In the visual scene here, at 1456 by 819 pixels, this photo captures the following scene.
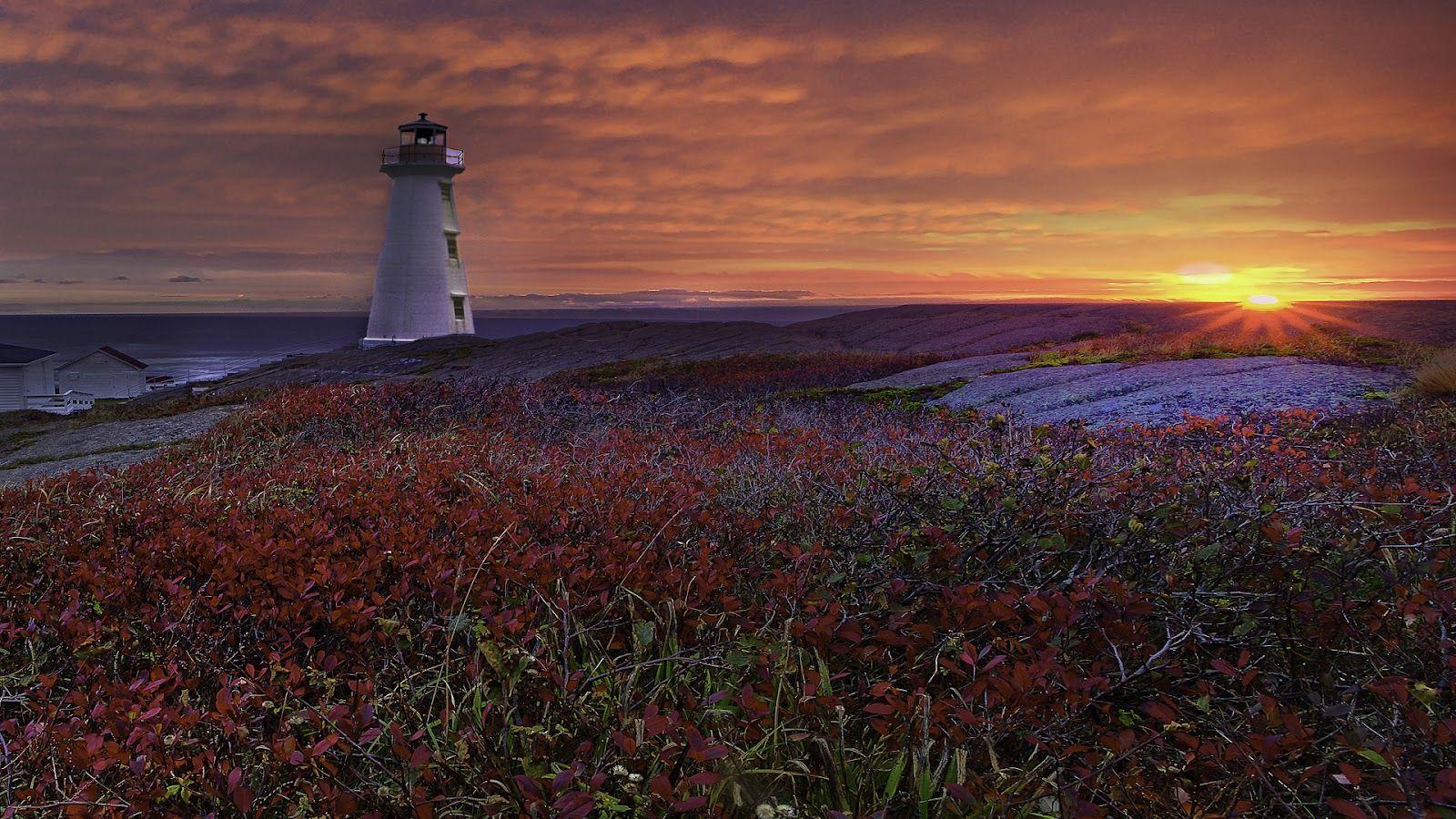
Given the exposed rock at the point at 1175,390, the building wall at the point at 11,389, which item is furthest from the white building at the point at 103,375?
the exposed rock at the point at 1175,390

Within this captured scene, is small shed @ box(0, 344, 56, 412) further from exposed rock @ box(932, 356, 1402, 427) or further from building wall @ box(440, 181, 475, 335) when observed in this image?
exposed rock @ box(932, 356, 1402, 427)

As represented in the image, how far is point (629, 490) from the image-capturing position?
18.4 feet

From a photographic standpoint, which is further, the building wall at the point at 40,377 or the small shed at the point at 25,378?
the building wall at the point at 40,377

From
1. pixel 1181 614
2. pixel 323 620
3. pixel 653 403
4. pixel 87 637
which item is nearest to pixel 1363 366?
pixel 653 403

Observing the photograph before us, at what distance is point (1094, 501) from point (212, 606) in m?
4.39

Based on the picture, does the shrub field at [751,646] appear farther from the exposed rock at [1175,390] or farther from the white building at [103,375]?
the white building at [103,375]

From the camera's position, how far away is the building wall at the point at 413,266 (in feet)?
135

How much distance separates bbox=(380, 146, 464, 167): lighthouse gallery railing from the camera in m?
40.4

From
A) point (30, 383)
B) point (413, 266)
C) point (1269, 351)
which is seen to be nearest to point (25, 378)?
point (30, 383)

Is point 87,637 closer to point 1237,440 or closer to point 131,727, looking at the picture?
point 131,727

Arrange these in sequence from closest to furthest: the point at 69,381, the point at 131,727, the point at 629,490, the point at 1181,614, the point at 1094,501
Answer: the point at 131,727 → the point at 1181,614 → the point at 1094,501 → the point at 629,490 → the point at 69,381

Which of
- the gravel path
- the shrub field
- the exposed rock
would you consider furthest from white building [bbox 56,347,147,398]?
the shrub field

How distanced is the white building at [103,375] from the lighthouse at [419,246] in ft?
84.5

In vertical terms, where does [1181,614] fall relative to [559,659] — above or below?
above
